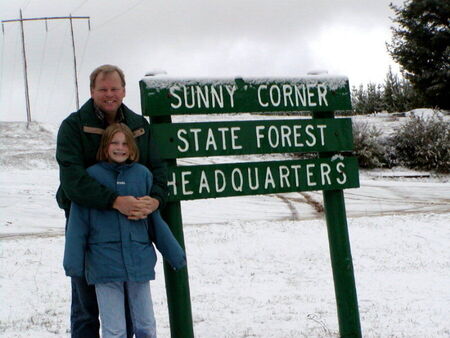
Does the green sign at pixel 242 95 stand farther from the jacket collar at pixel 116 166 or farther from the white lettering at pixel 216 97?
the jacket collar at pixel 116 166

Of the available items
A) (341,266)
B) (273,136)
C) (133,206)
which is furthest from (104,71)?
(341,266)

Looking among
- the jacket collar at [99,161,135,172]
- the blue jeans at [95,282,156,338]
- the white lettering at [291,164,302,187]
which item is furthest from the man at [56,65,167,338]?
the white lettering at [291,164,302,187]

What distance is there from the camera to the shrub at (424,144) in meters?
22.4

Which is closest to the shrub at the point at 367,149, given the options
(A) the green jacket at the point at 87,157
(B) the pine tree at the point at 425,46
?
(B) the pine tree at the point at 425,46

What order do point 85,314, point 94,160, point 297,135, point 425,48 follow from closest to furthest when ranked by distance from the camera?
point 94,160 < point 85,314 < point 297,135 < point 425,48

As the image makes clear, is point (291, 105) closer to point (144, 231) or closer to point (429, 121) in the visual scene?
point (144, 231)

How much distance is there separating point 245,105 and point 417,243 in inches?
279

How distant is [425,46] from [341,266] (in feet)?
93.1

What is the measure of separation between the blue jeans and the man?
0.74 feet

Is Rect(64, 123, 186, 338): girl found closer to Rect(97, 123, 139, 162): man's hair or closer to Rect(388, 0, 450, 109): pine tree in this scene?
Rect(97, 123, 139, 162): man's hair

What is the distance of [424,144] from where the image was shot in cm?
2302

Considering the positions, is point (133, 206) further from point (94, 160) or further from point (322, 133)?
point (322, 133)

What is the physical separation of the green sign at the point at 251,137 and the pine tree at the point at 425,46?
89.1 ft

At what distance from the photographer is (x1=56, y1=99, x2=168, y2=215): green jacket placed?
3.25 meters
